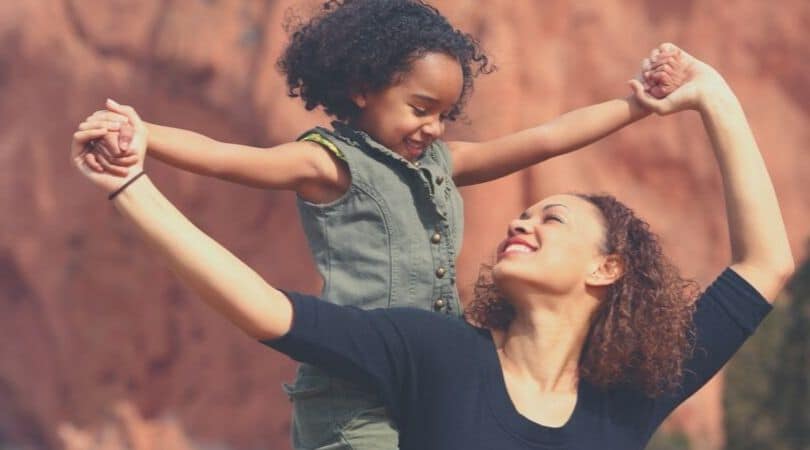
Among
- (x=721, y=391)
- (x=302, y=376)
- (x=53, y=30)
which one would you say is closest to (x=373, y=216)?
(x=302, y=376)

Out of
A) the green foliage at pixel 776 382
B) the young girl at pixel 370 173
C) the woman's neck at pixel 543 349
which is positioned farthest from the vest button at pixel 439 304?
the green foliage at pixel 776 382

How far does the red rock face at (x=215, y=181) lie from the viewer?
7051mm

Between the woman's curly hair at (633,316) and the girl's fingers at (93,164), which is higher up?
the girl's fingers at (93,164)

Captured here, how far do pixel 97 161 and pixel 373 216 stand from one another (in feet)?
1.66

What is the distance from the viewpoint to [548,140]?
2584 millimetres

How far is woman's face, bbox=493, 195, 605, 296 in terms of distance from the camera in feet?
7.52

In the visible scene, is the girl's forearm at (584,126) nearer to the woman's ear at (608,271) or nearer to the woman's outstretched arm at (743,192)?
the woman's outstretched arm at (743,192)

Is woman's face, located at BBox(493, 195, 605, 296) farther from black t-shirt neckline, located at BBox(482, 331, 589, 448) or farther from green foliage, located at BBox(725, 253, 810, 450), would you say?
green foliage, located at BBox(725, 253, 810, 450)

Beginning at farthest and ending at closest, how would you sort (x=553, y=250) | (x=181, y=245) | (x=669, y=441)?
(x=669, y=441)
(x=553, y=250)
(x=181, y=245)

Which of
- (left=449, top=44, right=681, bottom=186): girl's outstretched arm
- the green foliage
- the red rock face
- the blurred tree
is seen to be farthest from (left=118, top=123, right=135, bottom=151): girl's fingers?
the green foliage

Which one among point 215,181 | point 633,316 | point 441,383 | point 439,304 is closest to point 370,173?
point 439,304

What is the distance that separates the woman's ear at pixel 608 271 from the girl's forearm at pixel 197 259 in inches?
22.0

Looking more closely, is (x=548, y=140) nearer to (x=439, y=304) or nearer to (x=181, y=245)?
(x=439, y=304)

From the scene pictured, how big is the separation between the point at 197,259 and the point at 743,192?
908mm
